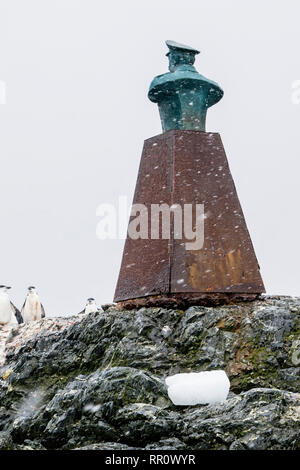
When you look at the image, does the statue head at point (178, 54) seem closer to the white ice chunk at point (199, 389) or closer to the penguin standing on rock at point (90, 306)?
the white ice chunk at point (199, 389)

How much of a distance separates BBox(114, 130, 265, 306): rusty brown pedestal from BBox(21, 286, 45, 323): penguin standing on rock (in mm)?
10507

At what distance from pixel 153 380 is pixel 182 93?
4322mm

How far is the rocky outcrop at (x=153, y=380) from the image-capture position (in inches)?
228

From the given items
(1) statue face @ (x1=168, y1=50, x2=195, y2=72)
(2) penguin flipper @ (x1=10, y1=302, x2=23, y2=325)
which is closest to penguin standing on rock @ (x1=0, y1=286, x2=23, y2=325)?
(2) penguin flipper @ (x1=10, y1=302, x2=23, y2=325)

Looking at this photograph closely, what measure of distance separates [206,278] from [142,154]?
82.5 inches

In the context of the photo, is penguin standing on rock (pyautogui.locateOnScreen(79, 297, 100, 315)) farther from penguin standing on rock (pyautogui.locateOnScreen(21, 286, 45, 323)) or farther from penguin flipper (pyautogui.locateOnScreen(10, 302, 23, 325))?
Answer: penguin flipper (pyautogui.locateOnScreen(10, 302, 23, 325))

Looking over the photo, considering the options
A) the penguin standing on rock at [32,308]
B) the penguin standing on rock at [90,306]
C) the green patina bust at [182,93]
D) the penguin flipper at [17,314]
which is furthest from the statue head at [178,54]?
the penguin standing on rock at [32,308]

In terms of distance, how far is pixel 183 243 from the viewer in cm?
871

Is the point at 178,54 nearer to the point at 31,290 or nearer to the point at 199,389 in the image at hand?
the point at 199,389

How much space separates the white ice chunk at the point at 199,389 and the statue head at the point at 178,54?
15.6ft

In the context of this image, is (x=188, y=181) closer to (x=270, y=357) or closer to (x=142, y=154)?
(x=142, y=154)

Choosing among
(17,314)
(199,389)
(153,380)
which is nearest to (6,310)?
(17,314)

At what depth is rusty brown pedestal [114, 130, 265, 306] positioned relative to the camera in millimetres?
8547

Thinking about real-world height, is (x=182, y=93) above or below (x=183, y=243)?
above
